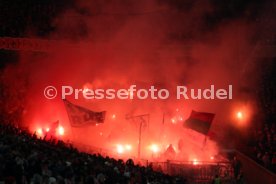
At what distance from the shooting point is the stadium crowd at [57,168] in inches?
177

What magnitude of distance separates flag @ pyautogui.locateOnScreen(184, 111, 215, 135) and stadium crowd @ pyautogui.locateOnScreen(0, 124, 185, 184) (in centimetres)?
317

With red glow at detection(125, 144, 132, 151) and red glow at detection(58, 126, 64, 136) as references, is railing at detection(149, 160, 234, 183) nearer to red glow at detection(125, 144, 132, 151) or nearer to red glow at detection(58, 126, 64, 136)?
red glow at detection(125, 144, 132, 151)

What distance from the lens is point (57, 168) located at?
5.05 metres

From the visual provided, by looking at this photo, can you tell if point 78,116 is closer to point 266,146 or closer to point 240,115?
point 266,146

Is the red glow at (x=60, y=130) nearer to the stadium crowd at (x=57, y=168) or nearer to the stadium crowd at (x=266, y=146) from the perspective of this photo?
the stadium crowd at (x=57, y=168)

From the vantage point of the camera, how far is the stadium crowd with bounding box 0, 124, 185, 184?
177 inches

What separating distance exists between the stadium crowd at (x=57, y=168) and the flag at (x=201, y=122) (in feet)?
10.4

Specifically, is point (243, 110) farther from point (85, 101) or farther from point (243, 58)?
point (85, 101)

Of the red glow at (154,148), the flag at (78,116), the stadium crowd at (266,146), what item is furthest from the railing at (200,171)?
the flag at (78,116)

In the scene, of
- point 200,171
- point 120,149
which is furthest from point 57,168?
point 120,149

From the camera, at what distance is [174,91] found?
46.7 feet

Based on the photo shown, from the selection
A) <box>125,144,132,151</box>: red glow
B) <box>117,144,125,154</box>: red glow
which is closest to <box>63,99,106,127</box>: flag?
<box>117,144,125,154</box>: red glow

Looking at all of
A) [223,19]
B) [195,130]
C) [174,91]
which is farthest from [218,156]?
[223,19]

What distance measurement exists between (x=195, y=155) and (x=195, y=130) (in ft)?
4.50
